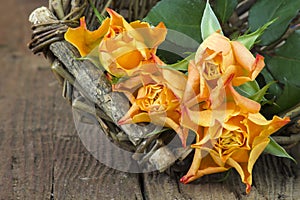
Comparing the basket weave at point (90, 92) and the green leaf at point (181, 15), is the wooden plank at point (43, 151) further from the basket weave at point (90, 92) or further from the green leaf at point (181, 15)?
the green leaf at point (181, 15)

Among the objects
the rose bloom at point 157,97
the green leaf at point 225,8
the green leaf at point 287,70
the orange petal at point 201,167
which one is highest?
the green leaf at point 225,8

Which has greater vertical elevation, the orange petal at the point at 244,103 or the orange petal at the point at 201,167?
the orange petal at the point at 244,103

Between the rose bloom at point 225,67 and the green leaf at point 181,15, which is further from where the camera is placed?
the green leaf at point 181,15

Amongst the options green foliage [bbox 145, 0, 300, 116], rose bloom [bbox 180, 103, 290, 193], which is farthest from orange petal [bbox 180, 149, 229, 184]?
green foliage [bbox 145, 0, 300, 116]

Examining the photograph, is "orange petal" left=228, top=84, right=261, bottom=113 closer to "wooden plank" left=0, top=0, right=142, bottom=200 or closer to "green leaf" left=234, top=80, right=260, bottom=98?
"green leaf" left=234, top=80, right=260, bottom=98

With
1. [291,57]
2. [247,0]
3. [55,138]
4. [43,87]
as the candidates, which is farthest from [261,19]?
[43,87]

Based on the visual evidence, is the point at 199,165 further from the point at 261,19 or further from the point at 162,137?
the point at 261,19

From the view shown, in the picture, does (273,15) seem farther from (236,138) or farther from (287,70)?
(236,138)

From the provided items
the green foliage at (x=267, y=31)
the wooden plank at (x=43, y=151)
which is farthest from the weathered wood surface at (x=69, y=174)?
the green foliage at (x=267, y=31)
